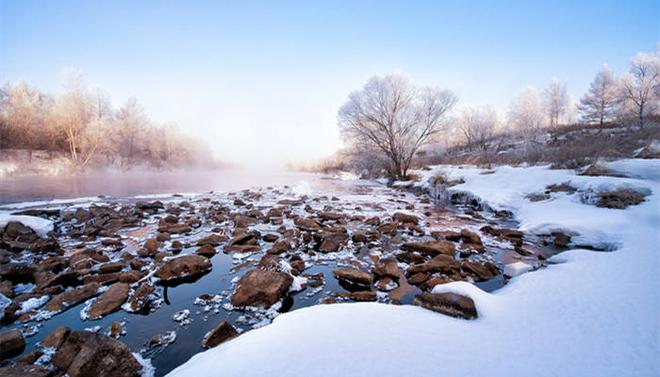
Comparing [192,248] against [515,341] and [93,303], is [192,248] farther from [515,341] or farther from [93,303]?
[515,341]

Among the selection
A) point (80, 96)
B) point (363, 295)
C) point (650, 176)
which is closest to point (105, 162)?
point (80, 96)

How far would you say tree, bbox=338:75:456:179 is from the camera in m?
19.7

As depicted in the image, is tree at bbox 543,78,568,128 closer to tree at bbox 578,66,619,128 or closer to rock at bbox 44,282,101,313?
tree at bbox 578,66,619,128

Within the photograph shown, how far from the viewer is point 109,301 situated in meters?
3.30

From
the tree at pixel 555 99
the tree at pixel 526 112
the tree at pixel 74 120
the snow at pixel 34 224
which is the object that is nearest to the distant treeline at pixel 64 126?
the tree at pixel 74 120

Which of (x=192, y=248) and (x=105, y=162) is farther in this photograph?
(x=105, y=162)

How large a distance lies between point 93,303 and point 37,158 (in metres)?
36.1

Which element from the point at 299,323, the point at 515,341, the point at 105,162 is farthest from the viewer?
the point at 105,162

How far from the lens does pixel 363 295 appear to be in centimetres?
357

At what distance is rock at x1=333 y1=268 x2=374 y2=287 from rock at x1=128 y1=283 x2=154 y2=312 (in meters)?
2.93

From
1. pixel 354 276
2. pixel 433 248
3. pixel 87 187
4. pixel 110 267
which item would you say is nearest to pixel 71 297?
pixel 110 267

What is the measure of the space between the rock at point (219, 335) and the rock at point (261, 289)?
666mm

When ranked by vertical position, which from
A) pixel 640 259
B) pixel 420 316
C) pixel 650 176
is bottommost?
pixel 420 316

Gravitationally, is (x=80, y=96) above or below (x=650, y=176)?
above
